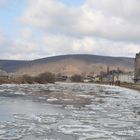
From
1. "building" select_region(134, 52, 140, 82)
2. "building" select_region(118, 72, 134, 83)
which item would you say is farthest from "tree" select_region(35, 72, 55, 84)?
"building" select_region(118, 72, 134, 83)

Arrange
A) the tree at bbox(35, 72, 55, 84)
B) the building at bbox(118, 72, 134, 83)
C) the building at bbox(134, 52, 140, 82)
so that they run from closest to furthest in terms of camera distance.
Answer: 1. the tree at bbox(35, 72, 55, 84)
2. the building at bbox(134, 52, 140, 82)
3. the building at bbox(118, 72, 134, 83)

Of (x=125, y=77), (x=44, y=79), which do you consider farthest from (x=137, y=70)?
(x=44, y=79)

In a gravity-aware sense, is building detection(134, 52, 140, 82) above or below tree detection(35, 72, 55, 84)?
above

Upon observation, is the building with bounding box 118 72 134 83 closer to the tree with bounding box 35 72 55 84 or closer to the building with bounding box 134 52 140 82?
the building with bounding box 134 52 140 82

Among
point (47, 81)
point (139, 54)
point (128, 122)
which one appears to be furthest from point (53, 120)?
point (139, 54)

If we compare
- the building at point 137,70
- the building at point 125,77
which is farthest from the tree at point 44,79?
the building at point 125,77

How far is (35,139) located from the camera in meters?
14.4

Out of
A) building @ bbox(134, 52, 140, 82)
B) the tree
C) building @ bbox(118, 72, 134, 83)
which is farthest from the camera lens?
building @ bbox(118, 72, 134, 83)

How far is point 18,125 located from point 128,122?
5977mm

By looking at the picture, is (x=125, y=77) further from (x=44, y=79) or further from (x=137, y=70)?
(x=44, y=79)

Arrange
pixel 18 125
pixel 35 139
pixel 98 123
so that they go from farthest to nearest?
pixel 98 123
pixel 18 125
pixel 35 139

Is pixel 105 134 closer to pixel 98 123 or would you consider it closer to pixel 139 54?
pixel 98 123

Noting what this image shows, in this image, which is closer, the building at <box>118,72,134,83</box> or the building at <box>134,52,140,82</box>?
the building at <box>134,52,140,82</box>

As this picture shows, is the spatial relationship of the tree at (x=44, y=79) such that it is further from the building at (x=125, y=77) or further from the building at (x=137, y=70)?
the building at (x=125, y=77)
